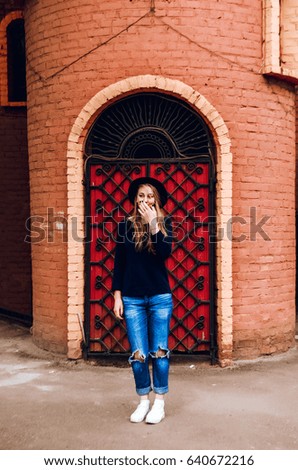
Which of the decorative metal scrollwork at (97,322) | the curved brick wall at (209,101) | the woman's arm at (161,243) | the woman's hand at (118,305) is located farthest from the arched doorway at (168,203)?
the woman's arm at (161,243)

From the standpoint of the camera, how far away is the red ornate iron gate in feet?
20.5

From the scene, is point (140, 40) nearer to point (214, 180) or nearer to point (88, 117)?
point (88, 117)

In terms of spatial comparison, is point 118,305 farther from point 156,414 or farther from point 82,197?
point 82,197

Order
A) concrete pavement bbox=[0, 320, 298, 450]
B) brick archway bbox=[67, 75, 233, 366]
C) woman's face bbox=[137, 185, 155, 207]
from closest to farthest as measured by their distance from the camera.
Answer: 1. concrete pavement bbox=[0, 320, 298, 450]
2. woman's face bbox=[137, 185, 155, 207]
3. brick archway bbox=[67, 75, 233, 366]

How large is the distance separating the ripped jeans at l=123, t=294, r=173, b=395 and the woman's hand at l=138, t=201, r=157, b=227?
60cm

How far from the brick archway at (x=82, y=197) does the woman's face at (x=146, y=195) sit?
1947 millimetres

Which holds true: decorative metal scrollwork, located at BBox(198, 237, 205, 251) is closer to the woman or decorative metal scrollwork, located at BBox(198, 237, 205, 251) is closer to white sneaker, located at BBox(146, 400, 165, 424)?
the woman

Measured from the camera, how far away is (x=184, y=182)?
20.5ft

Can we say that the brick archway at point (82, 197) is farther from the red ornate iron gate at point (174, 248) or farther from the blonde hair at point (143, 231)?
the blonde hair at point (143, 231)

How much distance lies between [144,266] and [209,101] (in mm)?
2664

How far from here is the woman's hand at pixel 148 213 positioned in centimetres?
426

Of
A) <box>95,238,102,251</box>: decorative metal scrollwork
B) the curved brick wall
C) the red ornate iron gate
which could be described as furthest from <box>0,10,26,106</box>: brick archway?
<box>95,238,102,251</box>: decorative metal scrollwork
